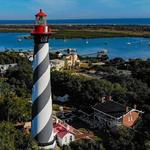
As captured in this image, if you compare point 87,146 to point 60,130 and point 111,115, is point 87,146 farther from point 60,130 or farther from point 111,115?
point 111,115

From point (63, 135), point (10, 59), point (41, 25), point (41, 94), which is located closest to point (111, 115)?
point (63, 135)

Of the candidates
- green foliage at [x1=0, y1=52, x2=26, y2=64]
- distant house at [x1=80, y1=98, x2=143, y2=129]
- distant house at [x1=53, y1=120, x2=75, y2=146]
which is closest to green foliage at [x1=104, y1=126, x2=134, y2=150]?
distant house at [x1=53, y1=120, x2=75, y2=146]

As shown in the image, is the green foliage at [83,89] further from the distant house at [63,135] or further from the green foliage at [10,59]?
the green foliage at [10,59]

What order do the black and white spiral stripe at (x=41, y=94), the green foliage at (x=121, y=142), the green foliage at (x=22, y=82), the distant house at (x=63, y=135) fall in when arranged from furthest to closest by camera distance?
the green foliage at (x=22, y=82) → the distant house at (x=63, y=135) → the green foliage at (x=121, y=142) → the black and white spiral stripe at (x=41, y=94)

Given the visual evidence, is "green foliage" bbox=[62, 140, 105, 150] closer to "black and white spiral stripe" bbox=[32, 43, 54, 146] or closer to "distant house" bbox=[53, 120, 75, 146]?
"black and white spiral stripe" bbox=[32, 43, 54, 146]

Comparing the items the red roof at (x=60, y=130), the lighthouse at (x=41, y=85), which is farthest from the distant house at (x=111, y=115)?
the lighthouse at (x=41, y=85)

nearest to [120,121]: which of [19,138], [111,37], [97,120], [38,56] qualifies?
[97,120]

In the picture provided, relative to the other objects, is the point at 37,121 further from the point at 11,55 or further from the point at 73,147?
the point at 11,55
